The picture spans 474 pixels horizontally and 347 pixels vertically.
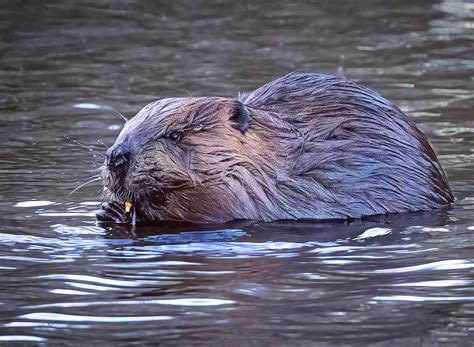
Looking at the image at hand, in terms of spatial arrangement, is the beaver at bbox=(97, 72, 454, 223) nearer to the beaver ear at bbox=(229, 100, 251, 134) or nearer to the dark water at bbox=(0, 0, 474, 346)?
the beaver ear at bbox=(229, 100, 251, 134)

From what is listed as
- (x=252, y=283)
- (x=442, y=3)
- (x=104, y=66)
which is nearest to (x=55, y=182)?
(x=252, y=283)

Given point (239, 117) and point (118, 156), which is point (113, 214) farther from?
point (239, 117)

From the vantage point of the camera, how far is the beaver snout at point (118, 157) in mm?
6008

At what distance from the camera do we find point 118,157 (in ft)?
19.7

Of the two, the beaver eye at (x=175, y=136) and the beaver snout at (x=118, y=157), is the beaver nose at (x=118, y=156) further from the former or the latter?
the beaver eye at (x=175, y=136)

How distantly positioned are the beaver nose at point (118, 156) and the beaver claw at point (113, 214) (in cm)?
22

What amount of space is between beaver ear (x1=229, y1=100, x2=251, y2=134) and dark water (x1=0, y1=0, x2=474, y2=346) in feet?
1.62

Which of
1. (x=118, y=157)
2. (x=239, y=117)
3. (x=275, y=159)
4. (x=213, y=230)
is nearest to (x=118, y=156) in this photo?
(x=118, y=157)

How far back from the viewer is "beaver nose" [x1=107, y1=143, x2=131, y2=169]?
6008 millimetres

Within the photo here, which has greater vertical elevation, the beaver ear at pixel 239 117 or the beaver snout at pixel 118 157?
the beaver ear at pixel 239 117

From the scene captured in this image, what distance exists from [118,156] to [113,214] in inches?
11.7

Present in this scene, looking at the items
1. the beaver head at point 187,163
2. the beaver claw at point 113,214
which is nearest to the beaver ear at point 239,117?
the beaver head at point 187,163

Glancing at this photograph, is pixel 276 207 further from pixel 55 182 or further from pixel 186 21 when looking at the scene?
pixel 186 21

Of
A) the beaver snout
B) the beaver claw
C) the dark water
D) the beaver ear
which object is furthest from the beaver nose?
the beaver ear
